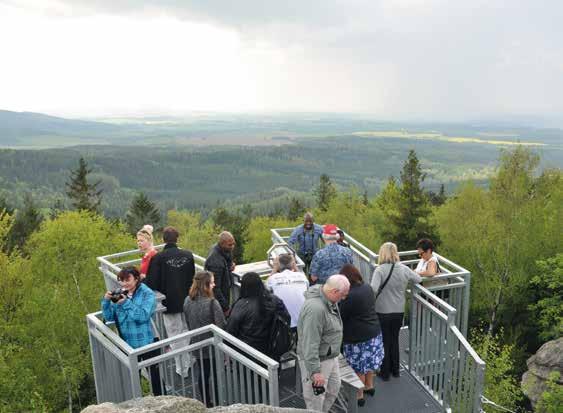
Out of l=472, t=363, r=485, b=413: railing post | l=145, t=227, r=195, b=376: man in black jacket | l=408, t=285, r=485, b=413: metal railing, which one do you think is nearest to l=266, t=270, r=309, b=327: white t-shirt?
l=145, t=227, r=195, b=376: man in black jacket

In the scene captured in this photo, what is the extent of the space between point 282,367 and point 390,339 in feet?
5.62

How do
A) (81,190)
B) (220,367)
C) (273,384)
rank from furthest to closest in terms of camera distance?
(81,190) → (220,367) → (273,384)

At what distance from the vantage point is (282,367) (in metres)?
6.59

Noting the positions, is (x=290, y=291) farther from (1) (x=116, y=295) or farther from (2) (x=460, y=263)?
(2) (x=460, y=263)

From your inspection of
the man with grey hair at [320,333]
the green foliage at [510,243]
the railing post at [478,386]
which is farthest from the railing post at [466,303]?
the green foliage at [510,243]

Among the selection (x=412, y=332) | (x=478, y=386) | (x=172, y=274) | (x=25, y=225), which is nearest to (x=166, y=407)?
(x=172, y=274)

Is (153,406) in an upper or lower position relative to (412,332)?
upper

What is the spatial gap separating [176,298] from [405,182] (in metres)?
32.0

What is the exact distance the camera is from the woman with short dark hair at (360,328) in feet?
19.5

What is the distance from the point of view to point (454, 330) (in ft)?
21.0

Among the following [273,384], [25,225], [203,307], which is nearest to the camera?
[273,384]

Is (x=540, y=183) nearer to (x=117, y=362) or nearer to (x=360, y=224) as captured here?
(x=360, y=224)

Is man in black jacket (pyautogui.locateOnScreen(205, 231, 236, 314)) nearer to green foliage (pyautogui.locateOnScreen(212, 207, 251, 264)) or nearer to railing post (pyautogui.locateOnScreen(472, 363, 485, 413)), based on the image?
railing post (pyautogui.locateOnScreen(472, 363, 485, 413))

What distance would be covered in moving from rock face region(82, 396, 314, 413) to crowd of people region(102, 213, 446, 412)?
79 centimetres
